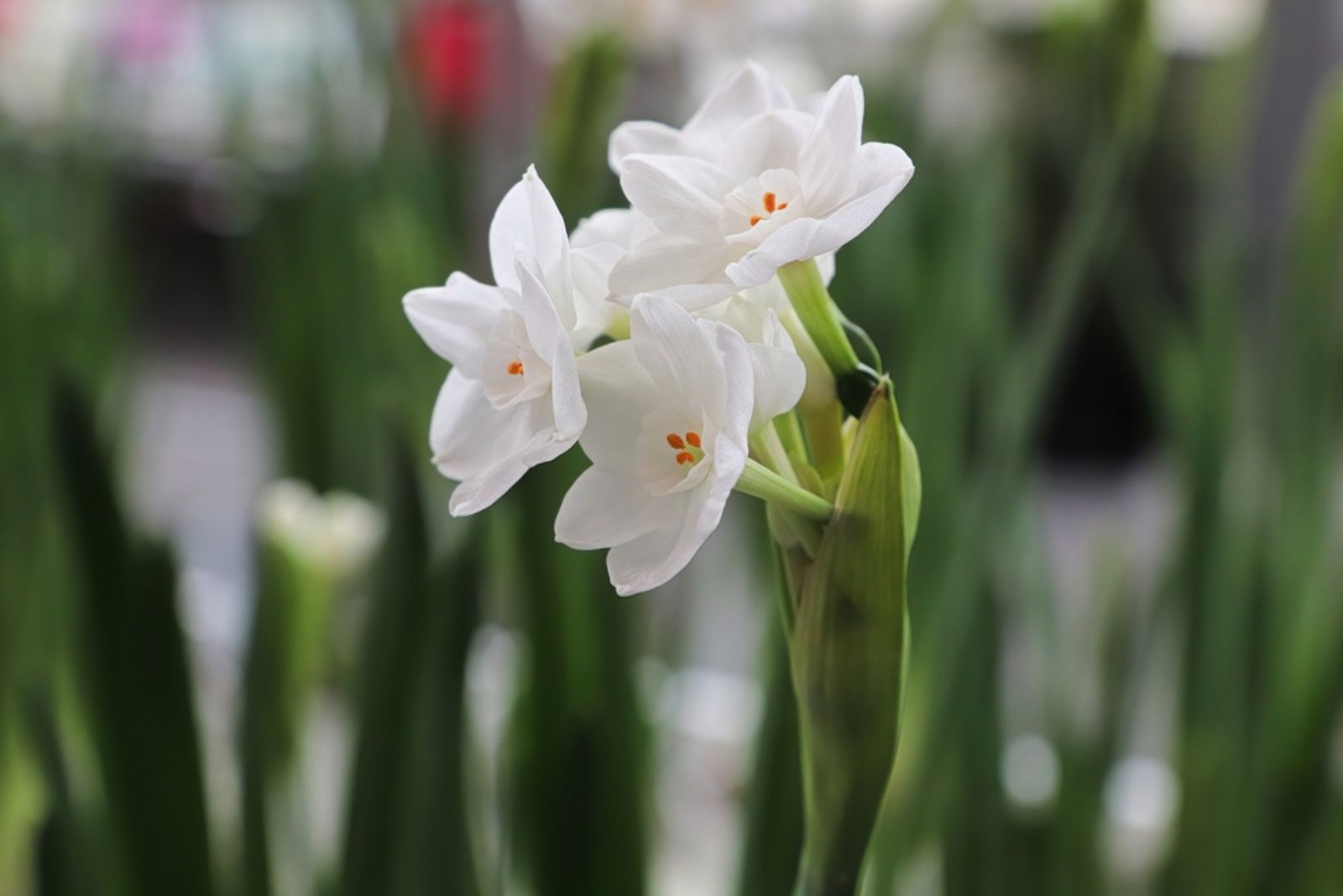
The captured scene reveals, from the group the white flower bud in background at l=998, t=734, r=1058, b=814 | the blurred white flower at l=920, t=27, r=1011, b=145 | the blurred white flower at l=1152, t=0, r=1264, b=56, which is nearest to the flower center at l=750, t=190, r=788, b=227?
the white flower bud in background at l=998, t=734, r=1058, b=814

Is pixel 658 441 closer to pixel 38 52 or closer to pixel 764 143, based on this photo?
pixel 764 143

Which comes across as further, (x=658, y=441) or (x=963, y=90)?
(x=963, y=90)

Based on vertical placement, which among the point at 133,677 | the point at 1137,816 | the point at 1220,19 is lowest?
the point at 1137,816

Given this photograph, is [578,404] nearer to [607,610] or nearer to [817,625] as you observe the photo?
[817,625]

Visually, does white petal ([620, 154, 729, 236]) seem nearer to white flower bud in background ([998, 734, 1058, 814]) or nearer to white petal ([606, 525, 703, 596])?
white petal ([606, 525, 703, 596])

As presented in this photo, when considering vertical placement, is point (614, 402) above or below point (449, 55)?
below

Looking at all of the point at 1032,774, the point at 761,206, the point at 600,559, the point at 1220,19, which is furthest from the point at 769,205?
the point at 1220,19
